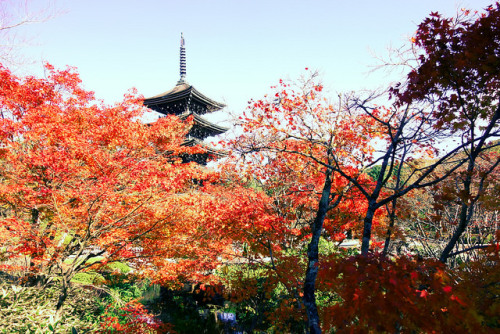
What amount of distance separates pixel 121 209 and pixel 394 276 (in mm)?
6107

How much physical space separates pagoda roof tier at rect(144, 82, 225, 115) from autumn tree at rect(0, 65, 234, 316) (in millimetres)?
13241

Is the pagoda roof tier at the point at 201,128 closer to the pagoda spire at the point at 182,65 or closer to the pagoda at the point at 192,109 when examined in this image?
the pagoda at the point at 192,109

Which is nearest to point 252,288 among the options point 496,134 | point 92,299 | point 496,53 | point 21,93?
point 92,299

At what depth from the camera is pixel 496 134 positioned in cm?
382

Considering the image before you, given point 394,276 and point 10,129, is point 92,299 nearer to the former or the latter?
point 10,129

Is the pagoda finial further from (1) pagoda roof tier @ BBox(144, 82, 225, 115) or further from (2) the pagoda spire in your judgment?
(1) pagoda roof tier @ BBox(144, 82, 225, 115)

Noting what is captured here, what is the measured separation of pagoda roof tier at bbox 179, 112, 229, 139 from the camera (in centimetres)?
2335

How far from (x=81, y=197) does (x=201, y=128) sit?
19.2 m

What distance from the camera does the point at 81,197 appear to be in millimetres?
5852

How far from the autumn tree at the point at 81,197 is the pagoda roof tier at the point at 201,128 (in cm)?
1330

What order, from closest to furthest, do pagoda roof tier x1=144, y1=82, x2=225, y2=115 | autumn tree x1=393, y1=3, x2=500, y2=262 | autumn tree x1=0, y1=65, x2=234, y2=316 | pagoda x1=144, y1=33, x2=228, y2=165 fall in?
autumn tree x1=393, y1=3, x2=500, y2=262 → autumn tree x1=0, y1=65, x2=234, y2=316 → pagoda x1=144, y1=33, x2=228, y2=165 → pagoda roof tier x1=144, y1=82, x2=225, y2=115

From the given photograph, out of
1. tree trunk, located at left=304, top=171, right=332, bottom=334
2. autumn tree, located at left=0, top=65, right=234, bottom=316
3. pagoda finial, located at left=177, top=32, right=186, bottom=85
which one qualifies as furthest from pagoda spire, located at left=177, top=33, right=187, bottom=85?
tree trunk, located at left=304, top=171, right=332, bottom=334

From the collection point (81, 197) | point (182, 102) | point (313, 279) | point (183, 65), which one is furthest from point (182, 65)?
point (313, 279)

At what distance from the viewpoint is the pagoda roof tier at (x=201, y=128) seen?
76.6 feet
